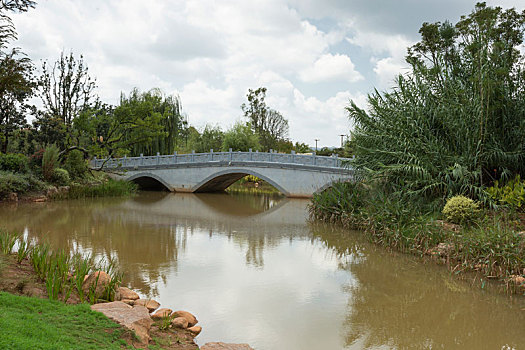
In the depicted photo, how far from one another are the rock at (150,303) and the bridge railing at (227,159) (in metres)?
12.8

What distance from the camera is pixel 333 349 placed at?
12.0 ft

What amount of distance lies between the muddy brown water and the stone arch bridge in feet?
26.2

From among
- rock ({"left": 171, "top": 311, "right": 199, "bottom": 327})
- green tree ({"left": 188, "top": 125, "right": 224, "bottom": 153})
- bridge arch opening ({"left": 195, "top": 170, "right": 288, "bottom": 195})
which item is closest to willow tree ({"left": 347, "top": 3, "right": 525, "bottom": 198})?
rock ({"left": 171, "top": 311, "right": 199, "bottom": 327})

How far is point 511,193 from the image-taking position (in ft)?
24.0

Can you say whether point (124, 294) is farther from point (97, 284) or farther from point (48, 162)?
point (48, 162)

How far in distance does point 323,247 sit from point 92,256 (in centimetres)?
427

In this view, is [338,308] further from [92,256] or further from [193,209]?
[193,209]

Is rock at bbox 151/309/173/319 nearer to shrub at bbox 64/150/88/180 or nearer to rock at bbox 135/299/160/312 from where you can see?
rock at bbox 135/299/160/312

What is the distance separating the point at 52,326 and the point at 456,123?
7992mm

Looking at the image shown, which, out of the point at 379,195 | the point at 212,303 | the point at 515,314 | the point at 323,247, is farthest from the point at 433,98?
the point at 212,303

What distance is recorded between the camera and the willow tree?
318 inches

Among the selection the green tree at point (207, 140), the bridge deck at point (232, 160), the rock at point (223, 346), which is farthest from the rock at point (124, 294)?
the green tree at point (207, 140)

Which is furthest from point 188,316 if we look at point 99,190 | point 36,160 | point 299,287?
point 99,190

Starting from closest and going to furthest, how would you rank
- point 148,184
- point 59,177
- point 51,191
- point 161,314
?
point 161,314, point 51,191, point 59,177, point 148,184
